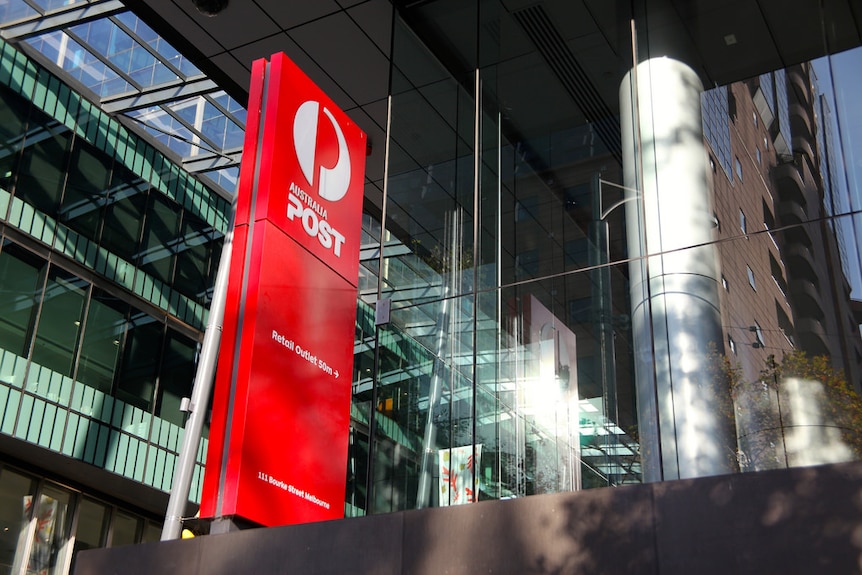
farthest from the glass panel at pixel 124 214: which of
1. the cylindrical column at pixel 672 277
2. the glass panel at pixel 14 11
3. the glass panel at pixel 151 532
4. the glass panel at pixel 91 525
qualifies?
the cylindrical column at pixel 672 277

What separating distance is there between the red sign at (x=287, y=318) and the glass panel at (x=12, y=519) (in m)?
15.4

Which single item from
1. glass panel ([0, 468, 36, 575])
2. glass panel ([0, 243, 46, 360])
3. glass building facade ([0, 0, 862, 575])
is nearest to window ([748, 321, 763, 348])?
glass building facade ([0, 0, 862, 575])

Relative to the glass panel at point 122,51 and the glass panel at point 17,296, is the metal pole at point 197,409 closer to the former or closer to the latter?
the glass panel at point 122,51

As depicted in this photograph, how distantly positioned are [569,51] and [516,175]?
1615 millimetres

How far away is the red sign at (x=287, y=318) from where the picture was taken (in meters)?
9.00

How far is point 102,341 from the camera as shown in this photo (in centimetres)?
2562

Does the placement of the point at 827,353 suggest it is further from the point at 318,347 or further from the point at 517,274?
the point at 318,347

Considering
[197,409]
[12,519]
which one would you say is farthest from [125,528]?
[197,409]

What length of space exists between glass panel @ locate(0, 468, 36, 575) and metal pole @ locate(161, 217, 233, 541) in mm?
13831

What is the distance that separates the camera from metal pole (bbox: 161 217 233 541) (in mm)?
10317

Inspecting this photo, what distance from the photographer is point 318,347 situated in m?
10.2

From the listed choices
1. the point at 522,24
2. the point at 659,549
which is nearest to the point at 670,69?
the point at 522,24

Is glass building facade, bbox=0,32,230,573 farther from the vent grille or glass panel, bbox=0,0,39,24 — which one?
the vent grille

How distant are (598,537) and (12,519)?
1945 centimetres
